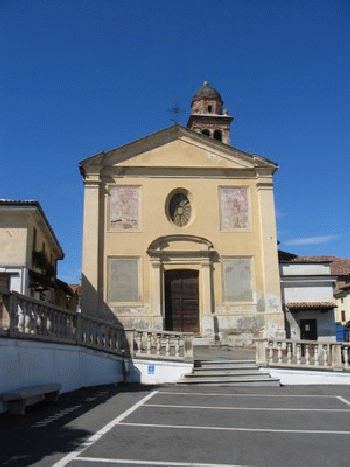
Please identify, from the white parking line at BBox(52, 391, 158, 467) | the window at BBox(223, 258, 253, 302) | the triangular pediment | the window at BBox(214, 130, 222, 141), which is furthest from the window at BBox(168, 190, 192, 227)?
the white parking line at BBox(52, 391, 158, 467)

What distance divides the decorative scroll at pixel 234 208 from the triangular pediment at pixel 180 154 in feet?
3.68

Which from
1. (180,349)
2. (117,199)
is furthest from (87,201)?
(180,349)

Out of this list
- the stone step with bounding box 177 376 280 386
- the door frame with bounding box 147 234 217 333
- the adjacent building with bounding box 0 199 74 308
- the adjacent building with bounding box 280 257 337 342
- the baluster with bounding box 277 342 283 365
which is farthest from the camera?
the adjacent building with bounding box 280 257 337 342

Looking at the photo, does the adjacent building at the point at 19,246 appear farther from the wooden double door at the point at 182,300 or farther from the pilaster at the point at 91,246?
the wooden double door at the point at 182,300

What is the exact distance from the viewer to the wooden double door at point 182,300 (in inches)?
871

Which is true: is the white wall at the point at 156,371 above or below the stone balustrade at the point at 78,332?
below

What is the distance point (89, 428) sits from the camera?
24.9 ft

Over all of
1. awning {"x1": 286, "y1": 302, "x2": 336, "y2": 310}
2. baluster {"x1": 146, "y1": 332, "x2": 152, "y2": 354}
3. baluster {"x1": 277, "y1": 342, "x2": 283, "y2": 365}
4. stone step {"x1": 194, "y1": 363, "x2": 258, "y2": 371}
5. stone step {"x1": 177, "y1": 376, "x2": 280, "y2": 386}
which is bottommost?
stone step {"x1": 177, "y1": 376, "x2": 280, "y2": 386}

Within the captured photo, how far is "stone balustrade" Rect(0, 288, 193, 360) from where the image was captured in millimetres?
9844

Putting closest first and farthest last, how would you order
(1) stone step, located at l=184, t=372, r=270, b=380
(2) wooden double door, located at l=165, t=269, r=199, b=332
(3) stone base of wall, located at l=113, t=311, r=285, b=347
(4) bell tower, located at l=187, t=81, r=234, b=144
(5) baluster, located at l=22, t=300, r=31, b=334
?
1. (5) baluster, located at l=22, t=300, r=31, b=334
2. (1) stone step, located at l=184, t=372, r=270, b=380
3. (3) stone base of wall, located at l=113, t=311, r=285, b=347
4. (2) wooden double door, located at l=165, t=269, r=199, b=332
5. (4) bell tower, located at l=187, t=81, r=234, b=144

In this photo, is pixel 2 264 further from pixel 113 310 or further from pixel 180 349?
pixel 180 349

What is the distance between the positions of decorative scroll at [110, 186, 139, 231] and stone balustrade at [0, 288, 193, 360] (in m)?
6.73

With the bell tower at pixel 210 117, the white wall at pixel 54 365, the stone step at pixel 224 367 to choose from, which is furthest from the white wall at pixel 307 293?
the bell tower at pixel 210 117

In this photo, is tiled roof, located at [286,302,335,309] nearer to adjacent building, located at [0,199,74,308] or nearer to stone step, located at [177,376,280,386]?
stone step, located at [177,376,280,386]
